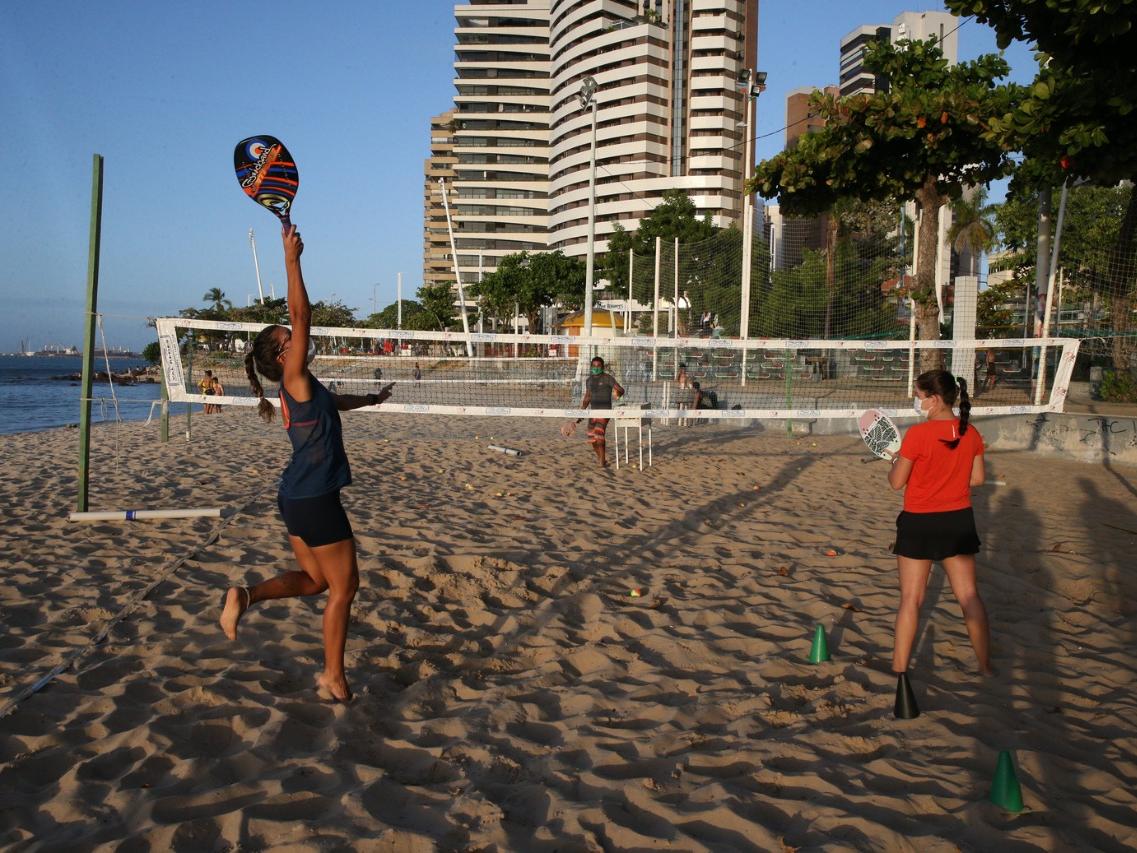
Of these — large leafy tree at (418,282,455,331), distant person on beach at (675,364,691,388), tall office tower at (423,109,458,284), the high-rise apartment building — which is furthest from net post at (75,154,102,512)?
tall office tower at (423,109,458,284)

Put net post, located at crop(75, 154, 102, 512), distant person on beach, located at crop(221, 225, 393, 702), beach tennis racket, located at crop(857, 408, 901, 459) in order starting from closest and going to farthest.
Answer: distant person on beach, located at crop(221, 225, 393, 702) < beach tennis racket, located at crop(857, 408, 901, 459) < net post, located at crop(75, 154, 102, 512)

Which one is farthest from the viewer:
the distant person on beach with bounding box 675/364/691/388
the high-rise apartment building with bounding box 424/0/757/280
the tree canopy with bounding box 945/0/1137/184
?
the high-rise apartment building with bounding box 424/0/757/280

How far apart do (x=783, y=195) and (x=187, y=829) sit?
13732 millimetres

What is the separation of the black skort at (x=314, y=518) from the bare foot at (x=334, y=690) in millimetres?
666

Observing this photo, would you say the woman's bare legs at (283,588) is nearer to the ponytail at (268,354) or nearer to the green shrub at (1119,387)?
the ponytail at (268,354)

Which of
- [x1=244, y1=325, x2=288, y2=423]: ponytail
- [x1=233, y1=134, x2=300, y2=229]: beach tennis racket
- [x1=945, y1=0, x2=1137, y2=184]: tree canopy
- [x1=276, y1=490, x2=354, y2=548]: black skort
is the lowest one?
[x1=276, y1=490, x2=354, y2=548]: black skort

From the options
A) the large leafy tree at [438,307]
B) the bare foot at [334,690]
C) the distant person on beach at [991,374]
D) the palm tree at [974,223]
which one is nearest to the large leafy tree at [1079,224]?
the palm tree at [974,223]

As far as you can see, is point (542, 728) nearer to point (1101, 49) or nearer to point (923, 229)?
point (1101, 49)

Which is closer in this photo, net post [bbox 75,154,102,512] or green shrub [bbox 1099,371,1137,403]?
net post [bbox 75,154,102,512]

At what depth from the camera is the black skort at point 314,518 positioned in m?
3.53

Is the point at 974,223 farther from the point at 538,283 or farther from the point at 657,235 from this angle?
the point at 538,283

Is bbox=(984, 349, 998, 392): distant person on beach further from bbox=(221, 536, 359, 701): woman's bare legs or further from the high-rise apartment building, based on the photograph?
the high-rise apartment building

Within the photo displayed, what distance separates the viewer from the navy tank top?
3.53 metres

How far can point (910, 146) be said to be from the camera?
Answer: 13.0 m
